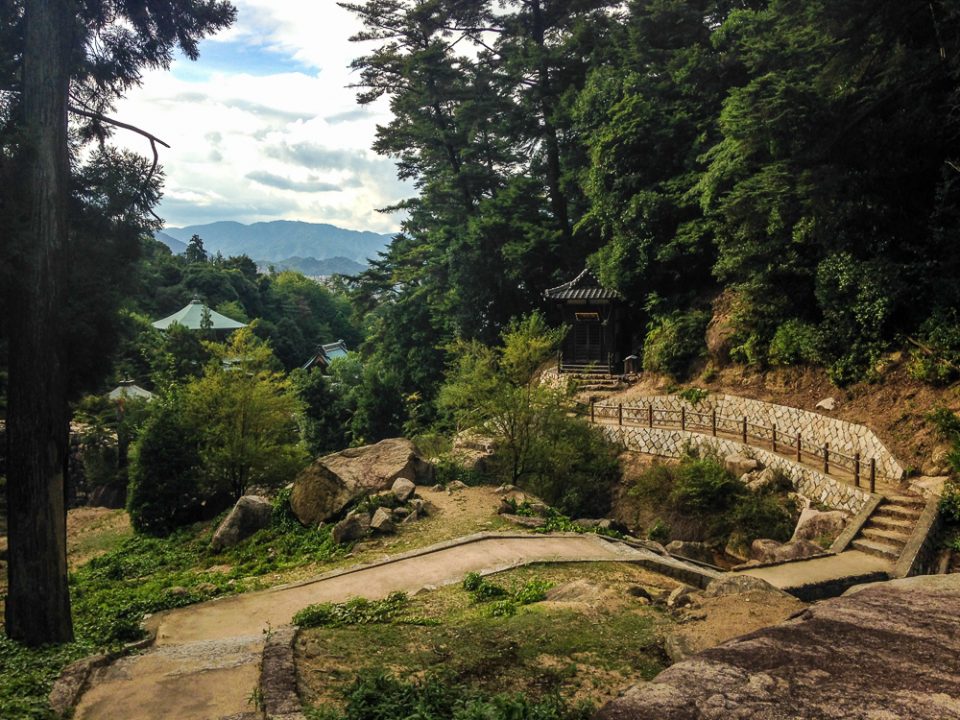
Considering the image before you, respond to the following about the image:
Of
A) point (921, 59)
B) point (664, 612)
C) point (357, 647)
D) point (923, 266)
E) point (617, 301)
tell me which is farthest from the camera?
point (617, 301)

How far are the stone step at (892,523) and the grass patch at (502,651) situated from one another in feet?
25.5

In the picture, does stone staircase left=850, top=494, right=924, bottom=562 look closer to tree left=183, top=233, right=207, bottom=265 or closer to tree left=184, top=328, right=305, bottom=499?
tree left=184, top=328, right=305, bottom=499

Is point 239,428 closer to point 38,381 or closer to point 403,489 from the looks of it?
point 403,489

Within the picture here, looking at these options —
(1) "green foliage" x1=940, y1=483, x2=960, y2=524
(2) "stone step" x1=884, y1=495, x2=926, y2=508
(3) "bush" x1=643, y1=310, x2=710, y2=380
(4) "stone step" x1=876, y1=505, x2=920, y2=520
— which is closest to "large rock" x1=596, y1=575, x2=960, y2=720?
(1) "green foliage" x1=940, y1=483, x2=960, y2=524

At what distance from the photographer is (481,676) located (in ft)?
21.1

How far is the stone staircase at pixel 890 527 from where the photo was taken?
13039 mm

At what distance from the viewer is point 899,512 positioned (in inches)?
559

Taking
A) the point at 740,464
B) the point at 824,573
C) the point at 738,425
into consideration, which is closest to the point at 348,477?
the point at 824,573

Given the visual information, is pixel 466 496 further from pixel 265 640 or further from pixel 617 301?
pixel 617 301

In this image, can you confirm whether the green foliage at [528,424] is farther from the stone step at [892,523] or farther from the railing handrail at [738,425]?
the stone step at [892,523]

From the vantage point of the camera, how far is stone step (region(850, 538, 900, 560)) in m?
12.8

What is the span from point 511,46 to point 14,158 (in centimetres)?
2958

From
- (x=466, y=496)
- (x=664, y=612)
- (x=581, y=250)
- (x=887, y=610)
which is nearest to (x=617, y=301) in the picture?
(x=581, y=250)

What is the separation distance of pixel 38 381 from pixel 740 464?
56.8ft
